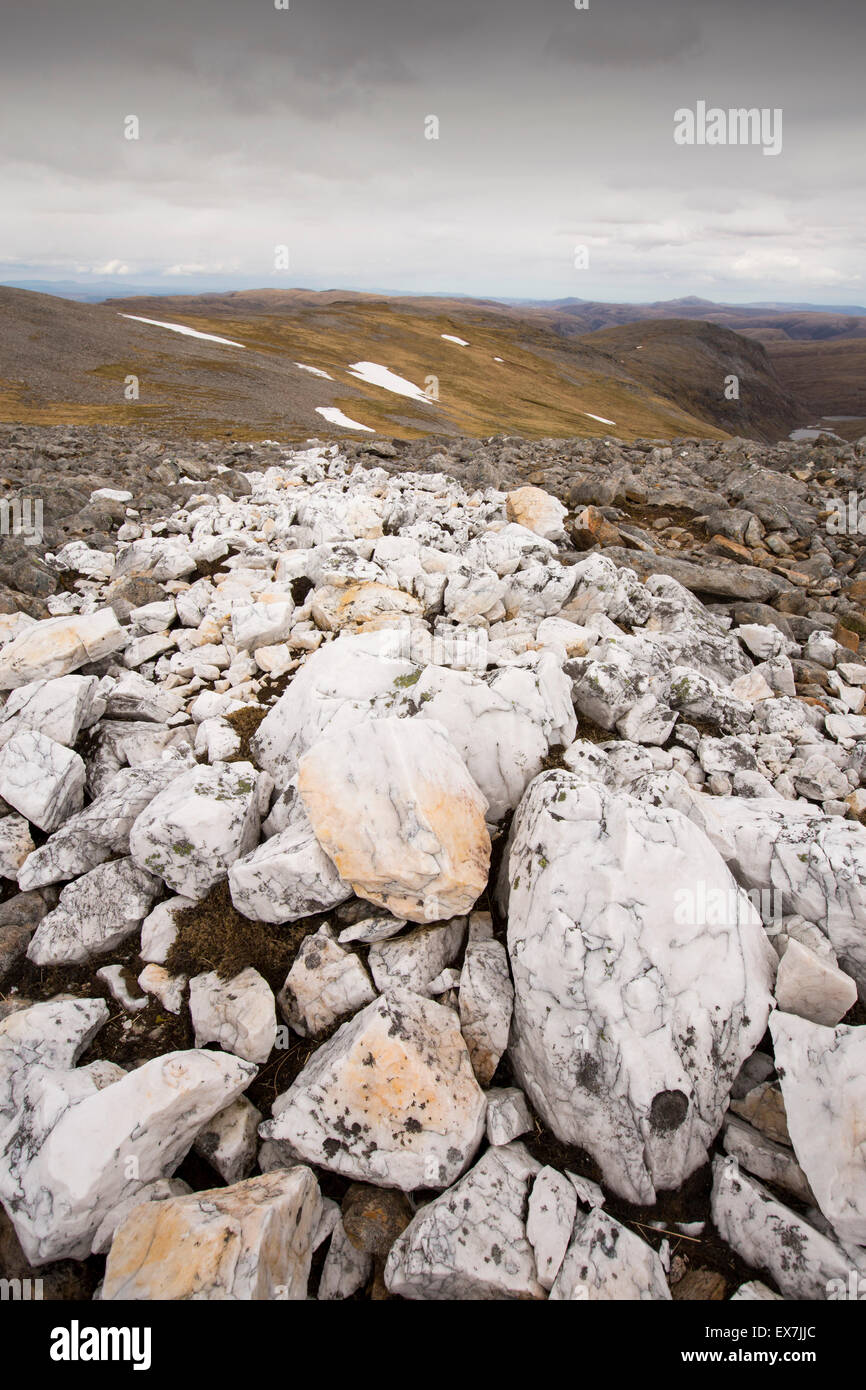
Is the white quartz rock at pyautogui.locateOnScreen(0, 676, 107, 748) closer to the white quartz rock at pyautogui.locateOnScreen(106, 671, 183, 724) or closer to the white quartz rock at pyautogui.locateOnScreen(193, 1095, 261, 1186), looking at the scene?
the white quartz rock at pyautogui.locateOnScreen(106, 671, 183, 724)

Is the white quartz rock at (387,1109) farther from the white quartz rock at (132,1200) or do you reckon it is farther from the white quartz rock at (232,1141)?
the white quartz rock at (132,1200)

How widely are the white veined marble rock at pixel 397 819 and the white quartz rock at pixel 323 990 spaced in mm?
685

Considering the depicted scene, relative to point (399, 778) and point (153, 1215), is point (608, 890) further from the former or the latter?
point (153, 1215)

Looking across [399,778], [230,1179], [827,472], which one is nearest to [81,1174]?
[230,1179]

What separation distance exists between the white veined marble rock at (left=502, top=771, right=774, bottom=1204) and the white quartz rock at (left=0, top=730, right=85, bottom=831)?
5663 millimetres

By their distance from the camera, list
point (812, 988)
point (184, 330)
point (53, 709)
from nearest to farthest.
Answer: point (812, 988)
point (53, 709)
point (184, 330)

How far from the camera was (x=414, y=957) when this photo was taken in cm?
656

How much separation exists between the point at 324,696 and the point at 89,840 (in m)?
3.24

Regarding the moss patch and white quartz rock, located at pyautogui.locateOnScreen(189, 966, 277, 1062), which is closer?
white quartz rock, located at pyautogui.locateOnScreen(189, 966, 277, 1062)

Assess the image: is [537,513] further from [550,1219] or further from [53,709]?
[550,1219]

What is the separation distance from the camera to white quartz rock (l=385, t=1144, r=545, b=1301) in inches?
200

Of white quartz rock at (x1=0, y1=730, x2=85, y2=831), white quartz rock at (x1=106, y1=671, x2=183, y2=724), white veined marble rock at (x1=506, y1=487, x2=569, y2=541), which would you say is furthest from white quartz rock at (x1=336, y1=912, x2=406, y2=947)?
white veined marble rock at (x1=506, y1=487, x2=569, y2=541)

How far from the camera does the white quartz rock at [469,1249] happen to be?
16.6 ft

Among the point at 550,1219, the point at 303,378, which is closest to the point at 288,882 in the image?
the point at 550,1219
